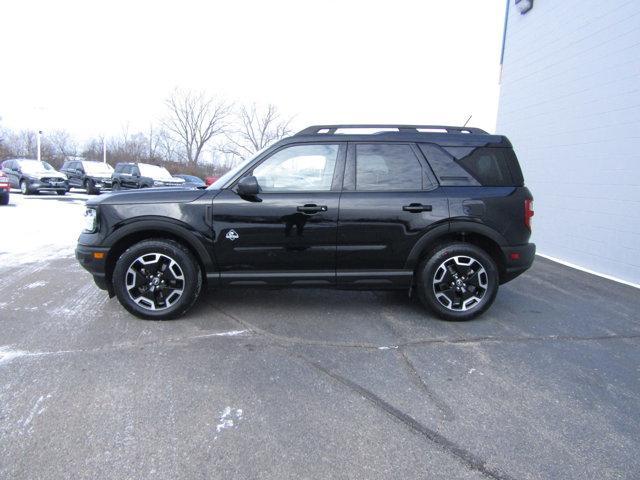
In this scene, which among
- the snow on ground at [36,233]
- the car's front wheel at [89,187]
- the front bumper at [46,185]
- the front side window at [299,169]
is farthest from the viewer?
the car's front wheel at [89,187]

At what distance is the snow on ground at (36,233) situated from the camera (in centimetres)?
696

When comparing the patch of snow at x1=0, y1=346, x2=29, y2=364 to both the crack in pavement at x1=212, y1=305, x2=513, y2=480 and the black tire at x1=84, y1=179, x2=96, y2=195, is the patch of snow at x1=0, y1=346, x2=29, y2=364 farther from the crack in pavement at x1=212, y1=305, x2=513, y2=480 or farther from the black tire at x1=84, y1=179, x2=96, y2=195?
the black tire at x1=84, y1=179, x2=96, y2=195

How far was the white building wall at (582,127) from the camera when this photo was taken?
6465 millimetres

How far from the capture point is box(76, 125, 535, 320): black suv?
4020mm

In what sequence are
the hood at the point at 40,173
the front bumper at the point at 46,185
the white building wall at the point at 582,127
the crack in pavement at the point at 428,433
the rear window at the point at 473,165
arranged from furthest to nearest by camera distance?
the hood at the point at 40,173 → the front bumper at the point at 46,185 → the white building wall at the point at 582,127 → the rear window at the point at 473,165 → the crack in pavement at the point at 428,433

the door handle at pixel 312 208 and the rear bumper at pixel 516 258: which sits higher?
the door handle at pixel 312 208

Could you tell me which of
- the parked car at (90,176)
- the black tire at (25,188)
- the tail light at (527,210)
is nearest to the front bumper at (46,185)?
the black tire at (25,188)

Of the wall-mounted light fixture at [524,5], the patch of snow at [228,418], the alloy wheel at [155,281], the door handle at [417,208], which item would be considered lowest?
the patch of snow at [228,418]

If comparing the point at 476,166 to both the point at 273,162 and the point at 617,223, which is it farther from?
the point at 617,223

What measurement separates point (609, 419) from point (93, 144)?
202ft

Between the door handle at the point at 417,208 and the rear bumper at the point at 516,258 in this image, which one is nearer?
the door handle at the point at 417,208

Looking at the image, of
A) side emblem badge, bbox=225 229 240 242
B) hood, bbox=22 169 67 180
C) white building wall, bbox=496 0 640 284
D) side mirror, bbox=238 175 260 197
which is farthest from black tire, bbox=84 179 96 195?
side mirror, bbox=238 175 260 197

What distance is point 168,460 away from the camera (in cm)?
220

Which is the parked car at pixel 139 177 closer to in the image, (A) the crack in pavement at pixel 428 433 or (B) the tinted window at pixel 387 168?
(B) the tinted window at pixel 387 168
